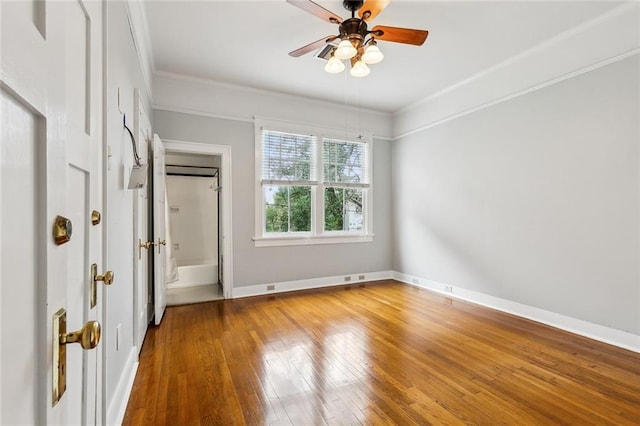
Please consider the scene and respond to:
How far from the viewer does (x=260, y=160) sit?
4.39 m

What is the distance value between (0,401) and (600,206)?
13.0ft

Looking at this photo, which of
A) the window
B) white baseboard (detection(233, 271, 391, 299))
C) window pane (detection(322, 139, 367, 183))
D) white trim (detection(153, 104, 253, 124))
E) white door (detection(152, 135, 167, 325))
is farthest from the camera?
window pane (detection(322, 139, 367, 183))

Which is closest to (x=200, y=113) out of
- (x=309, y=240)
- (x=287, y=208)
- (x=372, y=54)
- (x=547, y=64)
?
(x=287, y=208)

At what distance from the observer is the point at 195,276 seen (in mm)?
5043

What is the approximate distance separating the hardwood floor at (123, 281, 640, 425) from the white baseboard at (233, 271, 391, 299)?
689mm

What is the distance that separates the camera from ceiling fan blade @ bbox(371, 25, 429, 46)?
2.38 meters

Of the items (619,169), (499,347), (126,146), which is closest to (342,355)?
(499,347)

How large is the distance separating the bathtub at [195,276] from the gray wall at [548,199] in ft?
11.7

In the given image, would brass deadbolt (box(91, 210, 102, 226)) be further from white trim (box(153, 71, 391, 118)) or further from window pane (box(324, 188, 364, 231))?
window pane (box(324, 188, 364, 231))

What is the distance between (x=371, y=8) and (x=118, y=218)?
2.33 metres

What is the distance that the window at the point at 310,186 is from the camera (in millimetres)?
4457

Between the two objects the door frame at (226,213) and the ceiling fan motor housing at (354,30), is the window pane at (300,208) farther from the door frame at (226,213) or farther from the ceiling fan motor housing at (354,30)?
the ceiling fan motor housing at (354,30)

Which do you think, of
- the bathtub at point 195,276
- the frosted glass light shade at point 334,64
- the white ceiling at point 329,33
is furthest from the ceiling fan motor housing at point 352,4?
the bathtub at point 195,276

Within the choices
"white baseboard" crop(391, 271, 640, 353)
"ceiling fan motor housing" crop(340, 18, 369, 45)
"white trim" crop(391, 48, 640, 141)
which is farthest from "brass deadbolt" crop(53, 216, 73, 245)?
"white trim" crop(391, 48, 640, 141)
